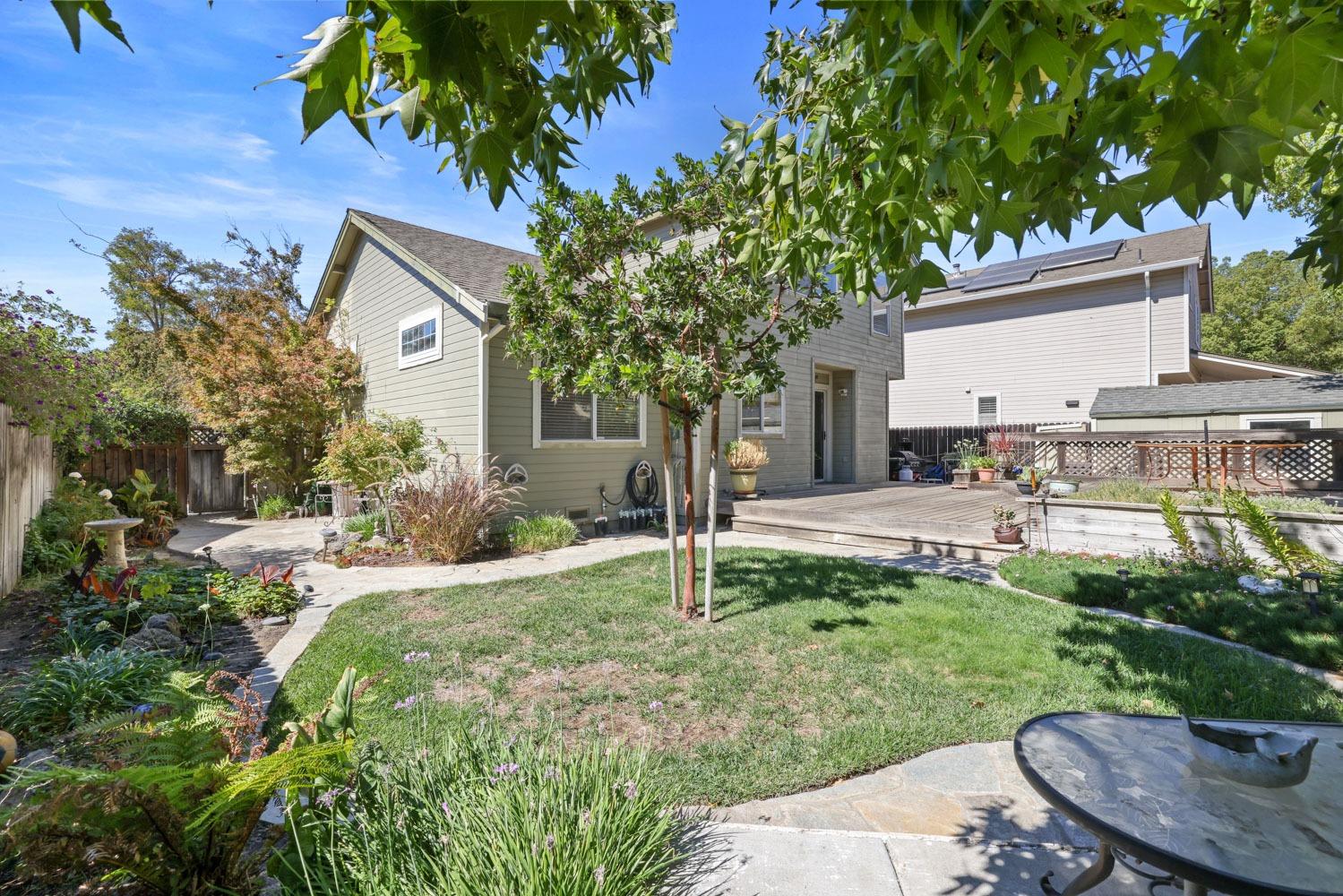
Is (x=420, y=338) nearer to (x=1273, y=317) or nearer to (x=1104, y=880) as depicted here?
(x=1104, y=880)

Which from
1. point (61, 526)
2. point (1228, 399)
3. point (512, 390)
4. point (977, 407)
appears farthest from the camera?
point (977, 407)

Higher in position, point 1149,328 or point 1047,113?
point 1149,328

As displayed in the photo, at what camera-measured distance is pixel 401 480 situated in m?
8.95

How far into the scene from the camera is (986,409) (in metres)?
18.6

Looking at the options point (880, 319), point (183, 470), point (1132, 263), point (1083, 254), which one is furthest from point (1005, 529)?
point (183, 470)

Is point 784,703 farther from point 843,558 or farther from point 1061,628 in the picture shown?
point 843,558

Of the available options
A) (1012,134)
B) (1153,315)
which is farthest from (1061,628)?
(1153,315)

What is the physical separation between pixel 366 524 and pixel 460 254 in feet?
17.6

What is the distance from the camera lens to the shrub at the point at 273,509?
11.8 meters

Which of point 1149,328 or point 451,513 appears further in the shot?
point 1149,328

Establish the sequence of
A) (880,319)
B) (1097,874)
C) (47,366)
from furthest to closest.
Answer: (880,319), (47,366), (1097,874)

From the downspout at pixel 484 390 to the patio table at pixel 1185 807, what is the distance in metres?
7.80

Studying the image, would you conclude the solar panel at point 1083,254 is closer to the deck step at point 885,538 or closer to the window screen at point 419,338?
the deck step at point 885,538

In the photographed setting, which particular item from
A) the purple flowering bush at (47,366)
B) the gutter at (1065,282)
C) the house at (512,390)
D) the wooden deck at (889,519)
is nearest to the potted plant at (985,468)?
the wooden deck at (889,519)
